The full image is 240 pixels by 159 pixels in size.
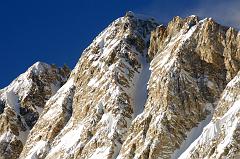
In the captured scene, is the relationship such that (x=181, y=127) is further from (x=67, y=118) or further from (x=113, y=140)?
(x=67, y=118)

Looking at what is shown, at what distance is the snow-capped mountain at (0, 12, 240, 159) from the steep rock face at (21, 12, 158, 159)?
0.23 meters

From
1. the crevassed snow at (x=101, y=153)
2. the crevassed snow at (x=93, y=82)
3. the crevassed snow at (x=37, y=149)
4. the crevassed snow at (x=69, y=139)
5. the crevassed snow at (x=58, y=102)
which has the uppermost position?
the crevassed snow at (x=58, y=102)

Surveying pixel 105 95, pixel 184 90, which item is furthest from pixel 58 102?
pixel 184 90

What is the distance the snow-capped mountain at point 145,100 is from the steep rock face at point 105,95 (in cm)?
23

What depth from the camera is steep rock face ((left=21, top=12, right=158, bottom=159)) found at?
14812 centimetres

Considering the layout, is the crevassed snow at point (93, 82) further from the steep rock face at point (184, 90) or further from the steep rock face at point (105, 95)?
the steep rock face at point (184, 90)

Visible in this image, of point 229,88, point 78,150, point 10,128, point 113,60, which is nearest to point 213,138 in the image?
point 229,88

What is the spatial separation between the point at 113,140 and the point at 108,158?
15.0 ft

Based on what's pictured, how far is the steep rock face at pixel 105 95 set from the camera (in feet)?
486

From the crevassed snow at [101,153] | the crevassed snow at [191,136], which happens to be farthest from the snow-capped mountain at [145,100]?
the crevassed snow at [101,153]

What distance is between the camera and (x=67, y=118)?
575 feet

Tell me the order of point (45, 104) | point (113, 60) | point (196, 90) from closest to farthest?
1. point (196, 90)
2. point (113, 60)
3. point (45, 104)

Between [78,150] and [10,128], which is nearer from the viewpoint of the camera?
[78,150]

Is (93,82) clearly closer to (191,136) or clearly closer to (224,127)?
(191,136)
